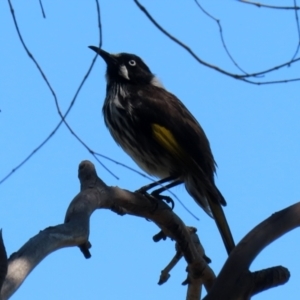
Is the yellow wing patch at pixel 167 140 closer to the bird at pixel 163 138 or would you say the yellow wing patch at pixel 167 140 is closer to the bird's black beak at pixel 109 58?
the bird at pixel 163 138

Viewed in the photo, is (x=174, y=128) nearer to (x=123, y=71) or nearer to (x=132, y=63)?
(x=123, y=71)

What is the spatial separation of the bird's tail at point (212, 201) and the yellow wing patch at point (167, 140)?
226mm

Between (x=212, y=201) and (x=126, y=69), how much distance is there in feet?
5.78

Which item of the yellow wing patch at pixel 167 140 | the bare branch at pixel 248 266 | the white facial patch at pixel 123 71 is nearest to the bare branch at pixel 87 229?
the bare branch at pixel 248 266

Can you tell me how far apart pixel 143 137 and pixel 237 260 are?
2.78m

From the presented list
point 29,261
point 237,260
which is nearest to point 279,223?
point 237,260

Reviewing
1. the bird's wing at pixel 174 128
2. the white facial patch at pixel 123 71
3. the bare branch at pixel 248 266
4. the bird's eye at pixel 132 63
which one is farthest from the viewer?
the bird's eye at pixel 132 63

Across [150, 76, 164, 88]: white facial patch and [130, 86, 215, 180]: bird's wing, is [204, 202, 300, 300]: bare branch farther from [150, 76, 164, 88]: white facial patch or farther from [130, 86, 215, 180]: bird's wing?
Result: [150, 76, 164, 88]: white facial patch

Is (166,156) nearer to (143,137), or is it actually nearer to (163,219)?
(143,137)

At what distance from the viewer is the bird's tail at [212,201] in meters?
5.50

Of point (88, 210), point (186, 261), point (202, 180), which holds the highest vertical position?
point (202, 180)

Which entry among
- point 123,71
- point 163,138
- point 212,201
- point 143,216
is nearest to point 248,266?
point 143,216

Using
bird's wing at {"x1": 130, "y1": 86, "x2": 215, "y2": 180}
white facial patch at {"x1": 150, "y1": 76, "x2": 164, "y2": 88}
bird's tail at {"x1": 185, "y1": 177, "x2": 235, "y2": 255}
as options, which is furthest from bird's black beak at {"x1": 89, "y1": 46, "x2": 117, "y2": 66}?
bird's tail at {"x1": 185, "y1": 177, "x2": 235, "y2": 255}

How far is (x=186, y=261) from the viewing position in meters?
5.31
